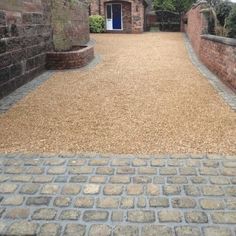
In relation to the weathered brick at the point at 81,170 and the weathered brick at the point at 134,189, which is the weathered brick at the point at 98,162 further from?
the weathered brick at the point at 134,189

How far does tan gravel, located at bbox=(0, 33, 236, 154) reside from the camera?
4.99 m

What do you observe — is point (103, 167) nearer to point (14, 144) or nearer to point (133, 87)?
point (14, 144)

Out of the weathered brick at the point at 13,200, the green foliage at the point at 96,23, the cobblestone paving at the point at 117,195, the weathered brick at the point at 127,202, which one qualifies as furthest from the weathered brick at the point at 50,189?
the green foliage at the point at 96,23

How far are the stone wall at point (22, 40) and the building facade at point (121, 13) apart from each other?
1629cm

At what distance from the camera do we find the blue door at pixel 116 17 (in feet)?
88.1

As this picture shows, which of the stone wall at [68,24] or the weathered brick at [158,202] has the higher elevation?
the stone wall at [68,24]

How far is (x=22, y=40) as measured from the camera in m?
8.49

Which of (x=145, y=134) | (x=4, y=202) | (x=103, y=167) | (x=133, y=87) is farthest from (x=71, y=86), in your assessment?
(x=4, y=202)

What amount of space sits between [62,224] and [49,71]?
792 centimetres

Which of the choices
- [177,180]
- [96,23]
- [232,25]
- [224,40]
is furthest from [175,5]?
[177,180]

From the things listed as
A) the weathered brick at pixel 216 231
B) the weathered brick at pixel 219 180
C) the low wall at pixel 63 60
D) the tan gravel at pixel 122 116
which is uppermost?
the low wall at pixel 63 60

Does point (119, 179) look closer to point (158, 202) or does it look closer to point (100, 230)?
point (158, 202)

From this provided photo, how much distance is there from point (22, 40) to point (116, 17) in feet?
64.9

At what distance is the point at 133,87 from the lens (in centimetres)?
856
